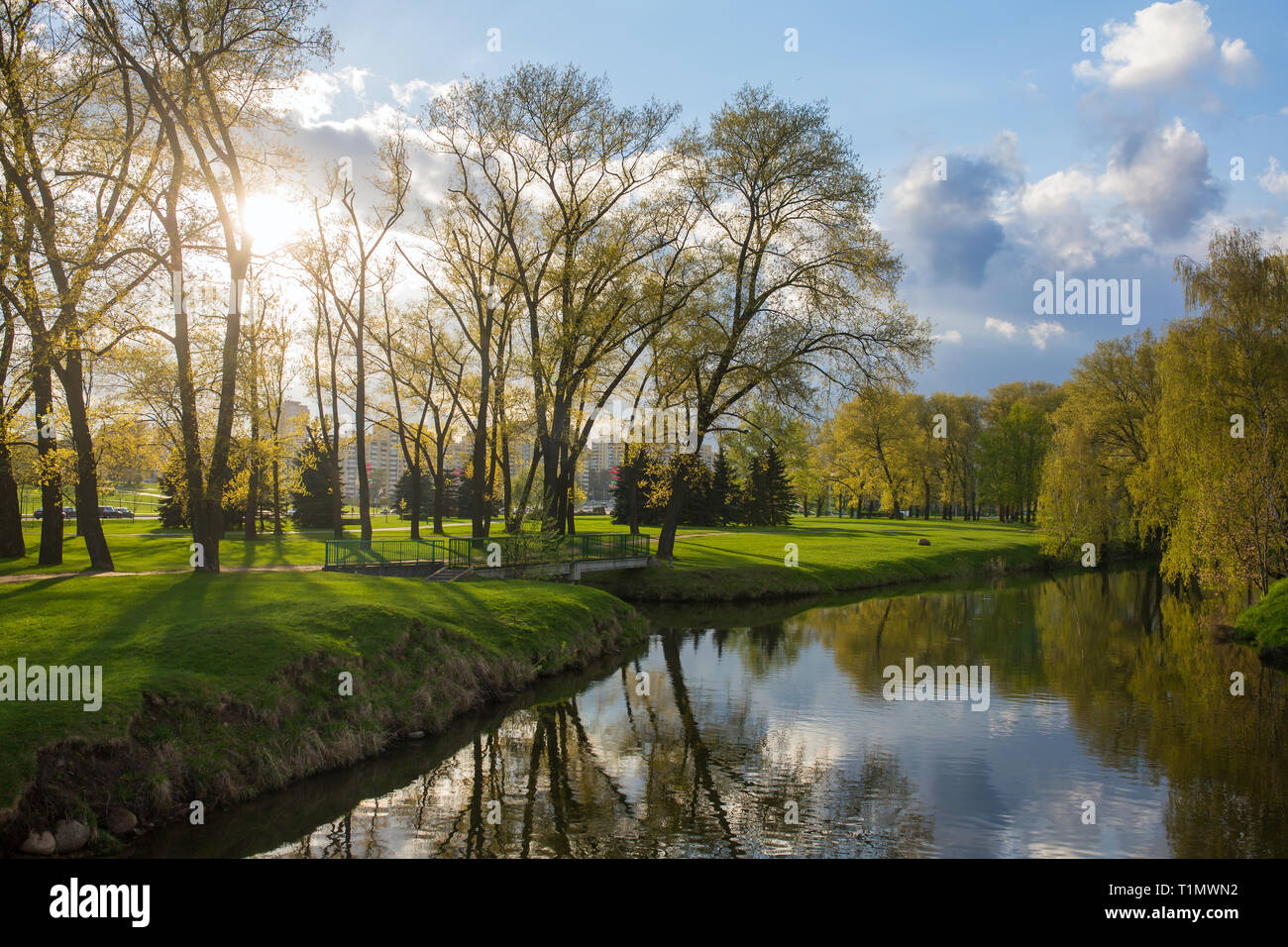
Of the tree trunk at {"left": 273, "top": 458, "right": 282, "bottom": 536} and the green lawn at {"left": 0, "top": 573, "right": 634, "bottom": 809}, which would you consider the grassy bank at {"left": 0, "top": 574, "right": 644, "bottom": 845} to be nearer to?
the green lawn at {"left": 0, "top": 573, "right": 634, "bottom": 809}

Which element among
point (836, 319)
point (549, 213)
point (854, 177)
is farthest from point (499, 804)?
point (549, 213)

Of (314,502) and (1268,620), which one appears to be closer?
(1268,620)

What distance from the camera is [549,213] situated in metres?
35.2

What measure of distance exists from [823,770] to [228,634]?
1022cm

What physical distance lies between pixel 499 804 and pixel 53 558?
19.0 m

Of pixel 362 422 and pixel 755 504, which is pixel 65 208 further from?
pixel 755 504

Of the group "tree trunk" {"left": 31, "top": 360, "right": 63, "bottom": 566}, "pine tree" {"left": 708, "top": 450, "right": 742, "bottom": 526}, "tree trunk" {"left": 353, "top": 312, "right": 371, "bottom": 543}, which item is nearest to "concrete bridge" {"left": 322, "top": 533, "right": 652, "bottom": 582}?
"tree trunk" {"left": 353, "top": 312, "right": 371, "bottom": 543}

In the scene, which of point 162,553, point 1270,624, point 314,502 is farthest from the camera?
point 314,502

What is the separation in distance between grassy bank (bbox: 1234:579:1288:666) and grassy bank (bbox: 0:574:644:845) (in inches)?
716

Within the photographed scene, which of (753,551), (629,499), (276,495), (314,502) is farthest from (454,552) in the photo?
(629,499)

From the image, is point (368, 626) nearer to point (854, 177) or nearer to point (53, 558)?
point (53, 558)

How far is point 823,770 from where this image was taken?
1302cm

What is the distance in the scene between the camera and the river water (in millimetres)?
10195

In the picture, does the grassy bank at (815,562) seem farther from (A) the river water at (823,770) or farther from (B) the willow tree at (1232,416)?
(B) the willow tree at (1232,416)
